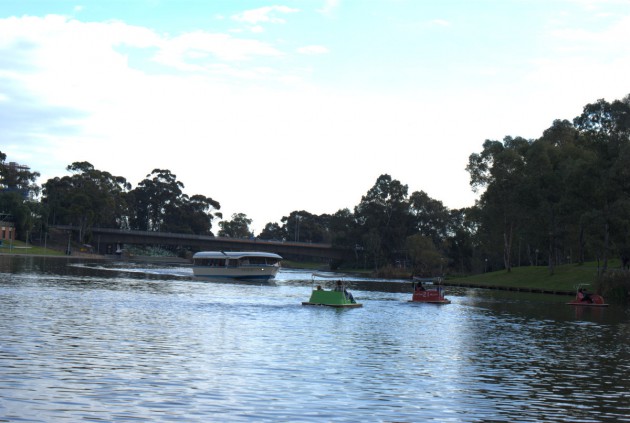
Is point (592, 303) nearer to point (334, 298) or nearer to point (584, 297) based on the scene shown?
point (584, 297)

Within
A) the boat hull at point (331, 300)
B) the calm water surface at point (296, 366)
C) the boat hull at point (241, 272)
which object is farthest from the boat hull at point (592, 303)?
the boat hull at point (241, 272)

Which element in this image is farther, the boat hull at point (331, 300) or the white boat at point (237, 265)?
the white boat at point (237, 265)

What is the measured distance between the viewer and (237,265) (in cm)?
13662

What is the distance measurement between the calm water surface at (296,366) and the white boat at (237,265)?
72040 mm

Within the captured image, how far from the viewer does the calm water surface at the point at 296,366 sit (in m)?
23.4

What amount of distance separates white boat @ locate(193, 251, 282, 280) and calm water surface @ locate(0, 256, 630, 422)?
236 feet

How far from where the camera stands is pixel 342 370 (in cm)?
3128

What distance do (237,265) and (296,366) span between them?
4161 inches

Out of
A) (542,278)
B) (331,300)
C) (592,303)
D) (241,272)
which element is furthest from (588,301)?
(241,272)

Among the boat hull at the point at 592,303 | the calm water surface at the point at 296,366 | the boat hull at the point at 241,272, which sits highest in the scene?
the boat hull at the point at 241,272

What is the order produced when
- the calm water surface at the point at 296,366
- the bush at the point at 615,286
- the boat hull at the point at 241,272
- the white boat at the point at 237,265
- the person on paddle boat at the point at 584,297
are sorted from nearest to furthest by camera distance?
the calm water surface at the point at 296,366 → the person on paddle boat at the point at 584,297 → the bush at the point at 615,286 → the boat hull at the point at 241,272 → the white boat at the point at 237,265

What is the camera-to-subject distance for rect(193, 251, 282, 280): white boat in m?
133

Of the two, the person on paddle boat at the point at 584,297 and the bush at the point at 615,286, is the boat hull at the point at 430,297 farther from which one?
the bush at the point at 615,286

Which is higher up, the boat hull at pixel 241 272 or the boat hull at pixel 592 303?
the boat hull at pixel 241 272
